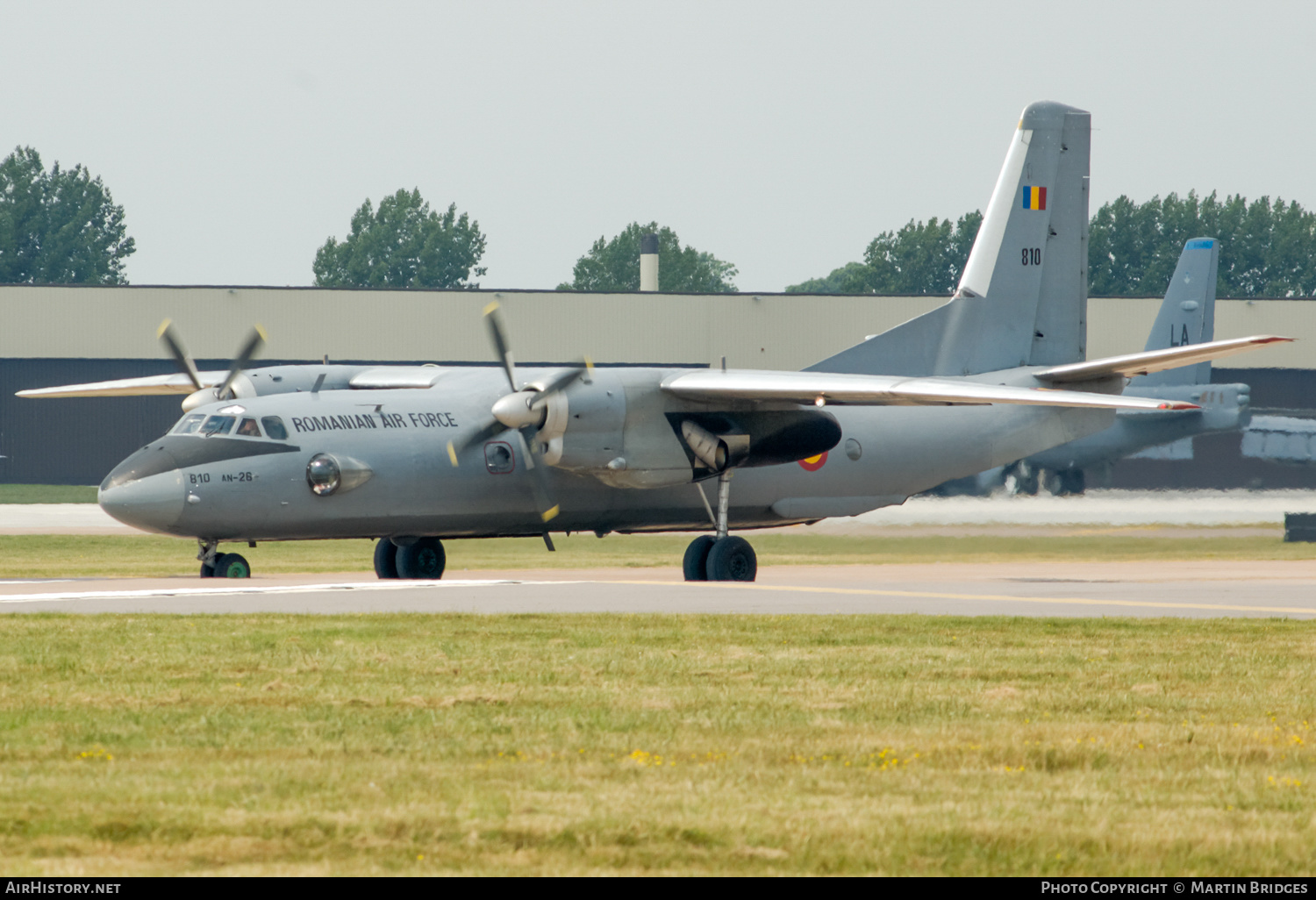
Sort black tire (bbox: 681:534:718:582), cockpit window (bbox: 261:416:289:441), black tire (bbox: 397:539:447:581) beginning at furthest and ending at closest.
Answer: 1. black tire (bbox: 397:539:447:581)
2. black tire (bbox: 681:534:718:582)
3. cockpit window (bbox: 261:416:289:441)

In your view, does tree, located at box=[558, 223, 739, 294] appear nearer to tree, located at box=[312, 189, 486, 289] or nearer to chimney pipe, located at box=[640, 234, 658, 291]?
tree, located at box=[312, 189, 486, 289]

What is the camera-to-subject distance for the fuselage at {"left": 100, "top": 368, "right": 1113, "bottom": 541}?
78.3ft

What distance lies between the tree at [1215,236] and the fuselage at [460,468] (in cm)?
9813

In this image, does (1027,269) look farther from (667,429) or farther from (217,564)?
(217,564)

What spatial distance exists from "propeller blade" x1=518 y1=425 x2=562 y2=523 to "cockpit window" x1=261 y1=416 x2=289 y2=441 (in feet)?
11.5

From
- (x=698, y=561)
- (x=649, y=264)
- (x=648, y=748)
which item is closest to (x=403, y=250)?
(x=649, y=264)

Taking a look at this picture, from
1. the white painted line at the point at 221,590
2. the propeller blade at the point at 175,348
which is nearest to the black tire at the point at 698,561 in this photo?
the white painted line at the point at 221,590

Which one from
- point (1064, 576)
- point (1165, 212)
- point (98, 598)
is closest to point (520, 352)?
point (1064, 576)

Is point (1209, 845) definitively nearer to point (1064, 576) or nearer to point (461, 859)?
point (461, 859)

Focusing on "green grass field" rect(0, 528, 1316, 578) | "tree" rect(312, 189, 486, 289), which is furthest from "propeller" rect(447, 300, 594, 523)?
"tree" rect(312, 189, 486, 289)

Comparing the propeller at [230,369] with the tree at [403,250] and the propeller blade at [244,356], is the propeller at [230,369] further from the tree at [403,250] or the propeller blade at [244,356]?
→ the tree at [403,250]

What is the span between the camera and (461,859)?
759 centimetres

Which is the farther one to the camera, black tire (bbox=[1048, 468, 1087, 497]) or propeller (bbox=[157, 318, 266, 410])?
black tire (bbox=[1048, 468, 1087, 497])

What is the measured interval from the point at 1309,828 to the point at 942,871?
2.08 m
